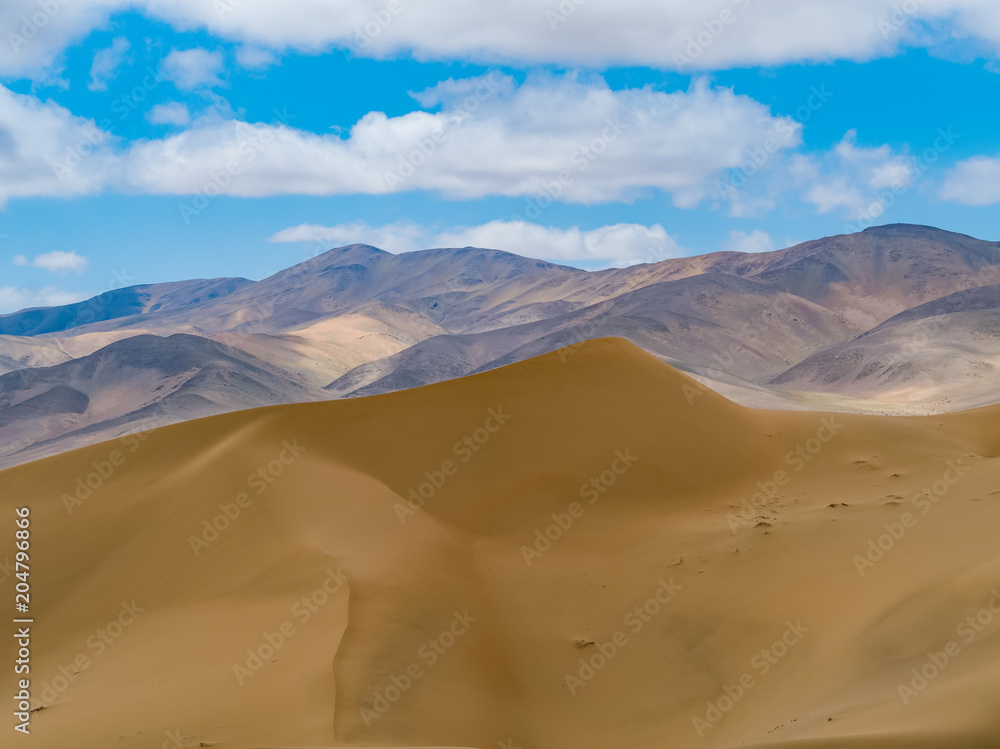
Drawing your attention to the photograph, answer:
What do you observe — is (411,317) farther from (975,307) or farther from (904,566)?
(904,566)

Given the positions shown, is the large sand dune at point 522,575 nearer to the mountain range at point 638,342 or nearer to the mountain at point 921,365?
the mountain range at point 638,342

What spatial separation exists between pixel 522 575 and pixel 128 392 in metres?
Result: 50.3

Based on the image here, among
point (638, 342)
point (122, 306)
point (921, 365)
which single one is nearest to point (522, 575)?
point (921, 365)

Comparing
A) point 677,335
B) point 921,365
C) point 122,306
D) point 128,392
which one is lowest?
point 921,365

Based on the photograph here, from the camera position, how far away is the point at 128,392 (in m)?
53.0

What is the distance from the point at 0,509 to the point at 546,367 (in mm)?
8732

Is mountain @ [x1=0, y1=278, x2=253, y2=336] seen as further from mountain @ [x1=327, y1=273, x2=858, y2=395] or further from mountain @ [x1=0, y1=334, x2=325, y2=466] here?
mountain @ [x1=327, y1=273, x2=858, y2=395]

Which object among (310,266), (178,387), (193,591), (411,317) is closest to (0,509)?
(193,591)

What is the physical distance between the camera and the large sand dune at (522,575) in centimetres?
621

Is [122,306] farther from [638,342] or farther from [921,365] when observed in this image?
[921,365]

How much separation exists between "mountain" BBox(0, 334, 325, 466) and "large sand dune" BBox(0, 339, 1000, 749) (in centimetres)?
3181

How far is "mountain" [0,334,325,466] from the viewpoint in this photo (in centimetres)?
4200

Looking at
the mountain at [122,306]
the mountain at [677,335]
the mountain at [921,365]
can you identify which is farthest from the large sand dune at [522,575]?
the mountain at [122,306]

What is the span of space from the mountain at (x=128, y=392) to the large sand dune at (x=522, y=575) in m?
31.8
